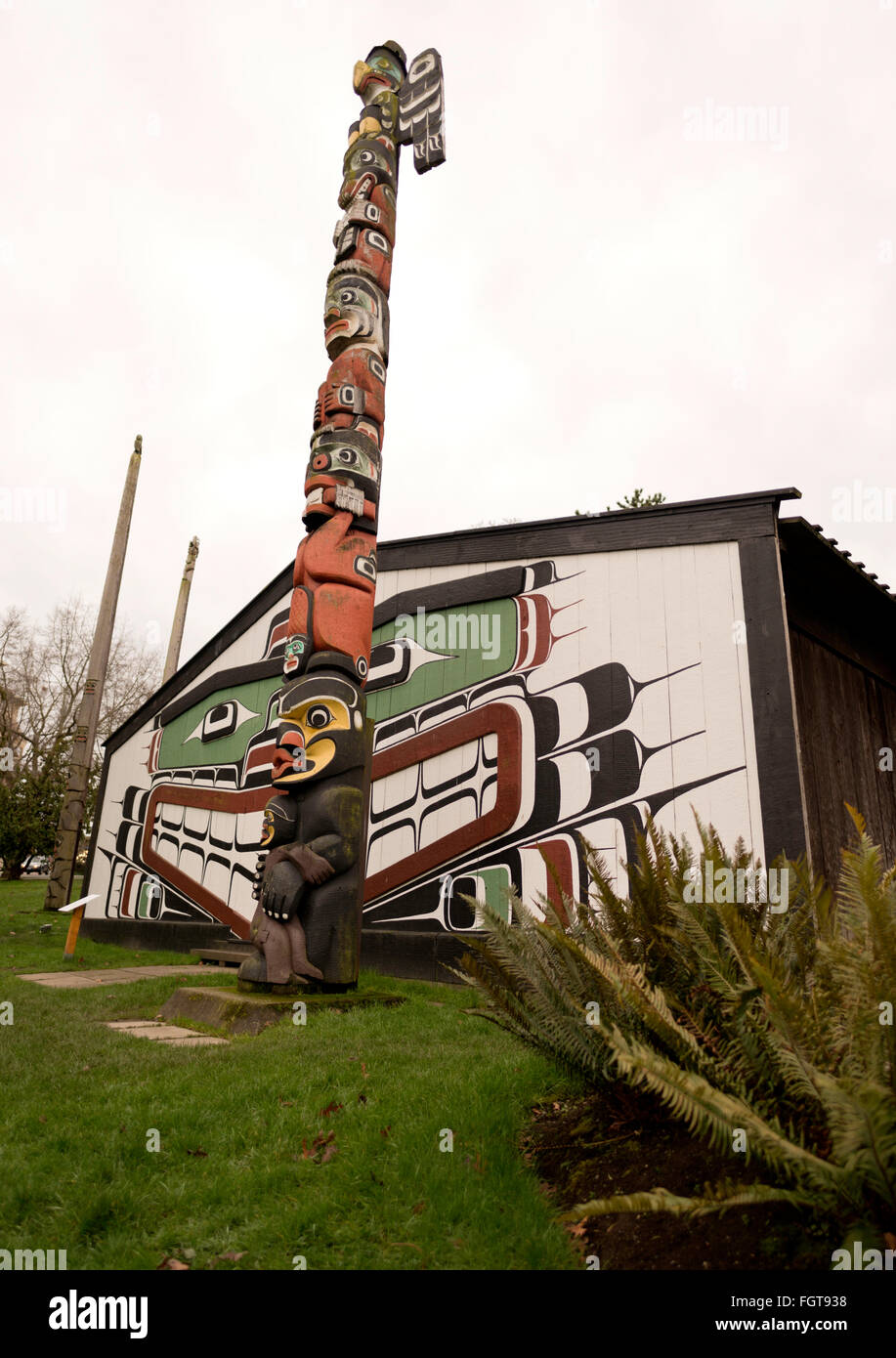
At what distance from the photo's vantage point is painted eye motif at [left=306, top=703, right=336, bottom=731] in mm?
7355

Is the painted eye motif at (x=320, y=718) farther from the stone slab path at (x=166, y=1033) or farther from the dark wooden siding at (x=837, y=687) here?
the dark wooden siding at (x=837, y=687)

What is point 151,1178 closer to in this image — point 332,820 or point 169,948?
point 332,820

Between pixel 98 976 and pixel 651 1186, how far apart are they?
824 centimetres

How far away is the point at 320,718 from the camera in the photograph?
24.1 ft

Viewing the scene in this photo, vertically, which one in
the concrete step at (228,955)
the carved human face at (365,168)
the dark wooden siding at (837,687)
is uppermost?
the carved human face at (365,168)

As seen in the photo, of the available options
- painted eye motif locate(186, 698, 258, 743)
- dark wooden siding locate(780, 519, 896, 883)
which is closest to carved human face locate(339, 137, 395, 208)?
dark wooden siding locate(780, 519, 896, 883)

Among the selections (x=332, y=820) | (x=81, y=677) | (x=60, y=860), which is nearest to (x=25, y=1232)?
(x=332, y=820)

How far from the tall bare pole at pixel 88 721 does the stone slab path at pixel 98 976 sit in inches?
265

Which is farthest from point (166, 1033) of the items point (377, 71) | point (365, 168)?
point (377, 71)

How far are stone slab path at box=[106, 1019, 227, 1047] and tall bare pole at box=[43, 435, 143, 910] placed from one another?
10489 mm

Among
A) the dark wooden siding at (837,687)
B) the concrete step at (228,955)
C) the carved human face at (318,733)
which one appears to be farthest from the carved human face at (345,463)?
the concrete step at (228,955)

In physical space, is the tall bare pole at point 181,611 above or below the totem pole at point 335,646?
above

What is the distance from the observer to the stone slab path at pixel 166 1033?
18.6ft

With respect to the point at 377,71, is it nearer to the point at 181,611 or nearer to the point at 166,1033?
the point at 166,1033
